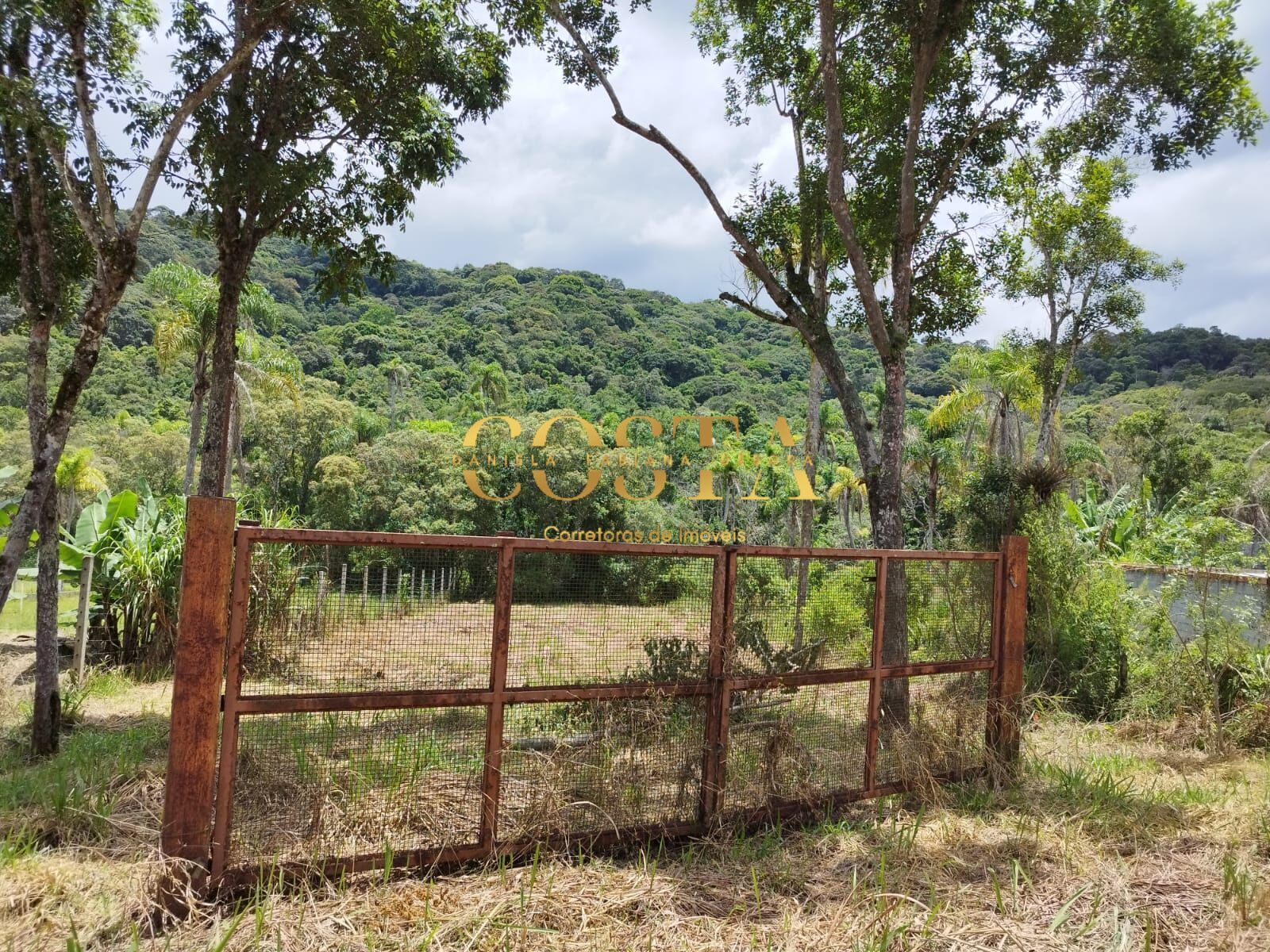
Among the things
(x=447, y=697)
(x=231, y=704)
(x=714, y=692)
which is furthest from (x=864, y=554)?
(x=231, y=704)

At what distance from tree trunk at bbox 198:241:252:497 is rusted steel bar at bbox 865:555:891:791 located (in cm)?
615

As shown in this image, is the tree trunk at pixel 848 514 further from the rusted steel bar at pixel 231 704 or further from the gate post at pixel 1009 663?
the rusted steel bar at pixel 231 704

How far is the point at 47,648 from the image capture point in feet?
20.5

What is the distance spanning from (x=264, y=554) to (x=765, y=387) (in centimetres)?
5490

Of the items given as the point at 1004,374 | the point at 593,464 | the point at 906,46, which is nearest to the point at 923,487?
the point at 1004,374

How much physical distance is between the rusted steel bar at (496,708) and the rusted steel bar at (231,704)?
988 millimetres

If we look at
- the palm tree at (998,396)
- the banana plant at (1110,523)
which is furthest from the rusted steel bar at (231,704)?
the palm tree at (998,396)

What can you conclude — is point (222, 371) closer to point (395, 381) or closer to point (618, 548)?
point (618, 548)

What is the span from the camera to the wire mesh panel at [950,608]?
5.26 meters

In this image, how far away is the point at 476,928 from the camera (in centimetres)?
296

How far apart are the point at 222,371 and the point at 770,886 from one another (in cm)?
676

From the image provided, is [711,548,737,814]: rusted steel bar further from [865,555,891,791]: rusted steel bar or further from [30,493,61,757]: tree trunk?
[30,493,61,757]: tree trunk

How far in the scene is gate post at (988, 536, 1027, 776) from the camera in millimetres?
5430

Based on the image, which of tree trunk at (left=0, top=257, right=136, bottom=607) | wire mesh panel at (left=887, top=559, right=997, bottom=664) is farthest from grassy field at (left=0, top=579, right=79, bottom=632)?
wire mesh panel at (left=887, top=559, right=997, bottom=664)
